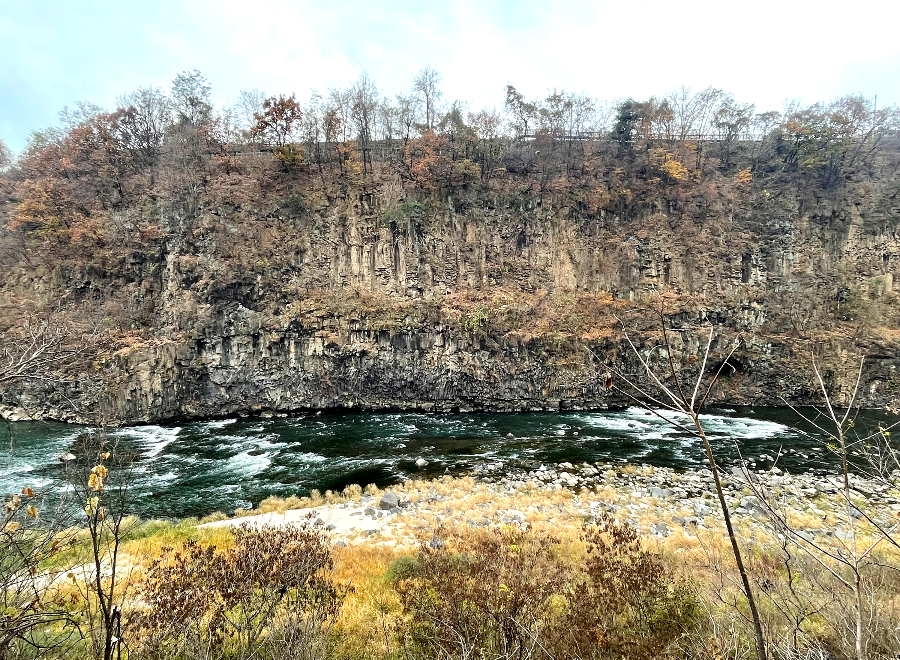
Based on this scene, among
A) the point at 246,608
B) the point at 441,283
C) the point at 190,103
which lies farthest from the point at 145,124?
the point at 246,608

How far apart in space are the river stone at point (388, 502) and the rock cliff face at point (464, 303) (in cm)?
1320

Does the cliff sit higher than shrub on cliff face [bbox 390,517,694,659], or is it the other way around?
the cliff

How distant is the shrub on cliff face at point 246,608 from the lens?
3916mm

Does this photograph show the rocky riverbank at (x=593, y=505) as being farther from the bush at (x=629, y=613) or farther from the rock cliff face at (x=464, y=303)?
the rock cliff face at (x=464, y=303)

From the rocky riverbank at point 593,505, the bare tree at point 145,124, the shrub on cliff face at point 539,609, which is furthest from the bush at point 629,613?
the bare tree at point 145,124

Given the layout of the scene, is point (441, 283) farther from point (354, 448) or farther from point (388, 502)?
point (388, 502)

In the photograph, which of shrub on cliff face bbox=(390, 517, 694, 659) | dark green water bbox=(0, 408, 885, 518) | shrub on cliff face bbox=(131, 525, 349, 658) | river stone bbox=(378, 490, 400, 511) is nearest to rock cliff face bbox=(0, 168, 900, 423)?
dark green water bbox=(0, 408, 885, 518)

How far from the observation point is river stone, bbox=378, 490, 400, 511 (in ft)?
36.8

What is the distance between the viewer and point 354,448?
17844 mm

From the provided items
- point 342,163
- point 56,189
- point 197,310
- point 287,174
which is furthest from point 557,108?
point 56,189

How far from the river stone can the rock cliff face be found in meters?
13.2

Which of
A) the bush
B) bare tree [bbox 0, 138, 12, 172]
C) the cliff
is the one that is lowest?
the bush

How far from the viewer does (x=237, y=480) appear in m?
14.2

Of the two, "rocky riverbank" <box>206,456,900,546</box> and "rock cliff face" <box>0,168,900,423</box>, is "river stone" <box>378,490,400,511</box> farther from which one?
"rock cliff face" <box>0,168,900,423</box>
